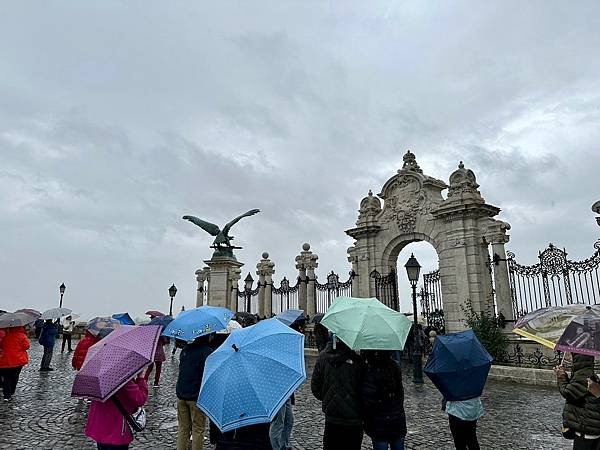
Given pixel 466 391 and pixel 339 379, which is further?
pixel 466 391

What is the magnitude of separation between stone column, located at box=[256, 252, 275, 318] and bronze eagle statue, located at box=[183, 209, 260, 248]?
350 cm

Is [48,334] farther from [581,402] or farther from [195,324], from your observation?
[581,402]

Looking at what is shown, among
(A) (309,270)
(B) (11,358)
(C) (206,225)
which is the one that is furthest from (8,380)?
(A) (309,270)

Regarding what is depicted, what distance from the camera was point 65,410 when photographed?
8.55 metres

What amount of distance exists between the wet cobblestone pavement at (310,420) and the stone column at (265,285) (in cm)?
1257

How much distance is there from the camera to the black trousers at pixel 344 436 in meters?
4.17

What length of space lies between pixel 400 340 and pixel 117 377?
2.46m

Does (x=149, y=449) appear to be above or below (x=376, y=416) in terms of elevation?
below

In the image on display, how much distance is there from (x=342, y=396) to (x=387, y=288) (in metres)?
15.4

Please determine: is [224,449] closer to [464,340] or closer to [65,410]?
[464,340]

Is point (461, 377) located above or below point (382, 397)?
above

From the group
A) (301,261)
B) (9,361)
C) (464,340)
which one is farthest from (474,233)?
(9,361)

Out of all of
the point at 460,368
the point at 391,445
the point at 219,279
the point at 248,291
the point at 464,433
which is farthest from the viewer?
the point at 248,291

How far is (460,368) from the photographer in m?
4.78
